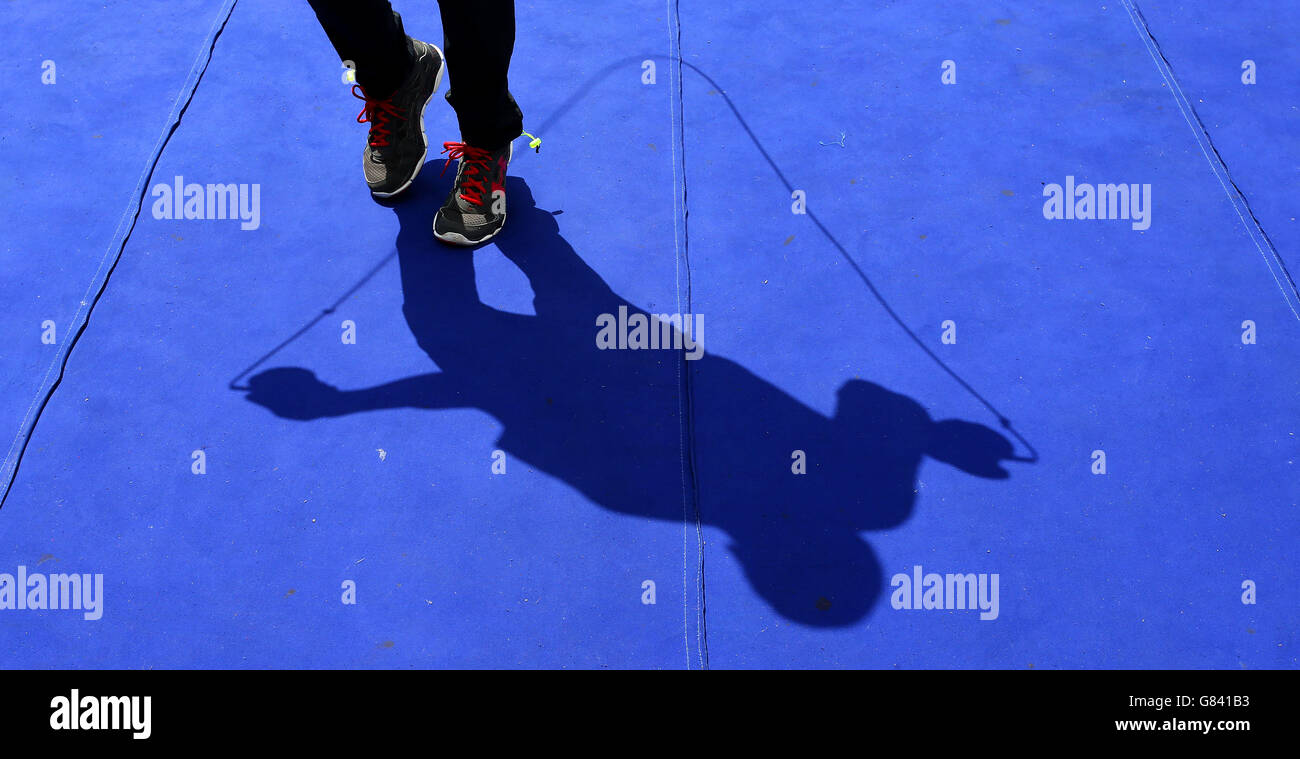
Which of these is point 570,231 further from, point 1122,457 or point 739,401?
point 1122,457

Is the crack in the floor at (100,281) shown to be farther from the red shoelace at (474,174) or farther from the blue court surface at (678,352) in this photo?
the red shoelace at (474,174)

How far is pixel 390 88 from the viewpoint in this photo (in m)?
Result: 2.80

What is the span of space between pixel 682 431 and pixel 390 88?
1.37 metres

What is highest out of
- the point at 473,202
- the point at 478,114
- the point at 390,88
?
the point at 390,88

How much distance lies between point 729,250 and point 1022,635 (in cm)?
128

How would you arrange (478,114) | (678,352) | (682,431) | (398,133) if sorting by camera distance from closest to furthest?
(682,431), (678,352), (478,114), (398,133)

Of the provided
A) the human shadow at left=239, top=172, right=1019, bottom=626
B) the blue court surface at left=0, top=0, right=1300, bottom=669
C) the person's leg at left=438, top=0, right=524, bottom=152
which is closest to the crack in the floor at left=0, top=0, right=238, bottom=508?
the blue court surface at left=0, top=0, right=1300, bottom=669

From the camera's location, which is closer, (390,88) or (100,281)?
(100,281)

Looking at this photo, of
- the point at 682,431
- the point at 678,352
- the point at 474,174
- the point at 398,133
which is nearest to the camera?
the point at 682,431

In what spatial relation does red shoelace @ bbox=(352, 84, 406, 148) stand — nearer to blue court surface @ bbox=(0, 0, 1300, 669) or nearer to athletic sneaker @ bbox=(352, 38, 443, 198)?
athletic sneaker @ bbox=(352, 38, 443, 198)

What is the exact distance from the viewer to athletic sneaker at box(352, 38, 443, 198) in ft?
9.18

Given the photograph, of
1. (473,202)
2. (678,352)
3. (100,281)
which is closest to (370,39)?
(473,202)

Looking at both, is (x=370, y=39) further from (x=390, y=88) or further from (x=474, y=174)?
(x=474, y=174)
